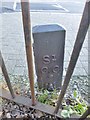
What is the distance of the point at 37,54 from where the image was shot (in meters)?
1.48

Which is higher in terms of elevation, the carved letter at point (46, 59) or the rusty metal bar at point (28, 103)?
the carved letter at point (46, 59)

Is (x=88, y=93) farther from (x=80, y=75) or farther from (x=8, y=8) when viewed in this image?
(x=8, y=8)

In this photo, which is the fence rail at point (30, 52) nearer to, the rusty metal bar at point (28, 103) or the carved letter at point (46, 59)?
the rusty metal bar at point (28, 103)

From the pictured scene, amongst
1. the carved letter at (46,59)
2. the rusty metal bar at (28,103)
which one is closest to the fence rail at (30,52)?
the rusty metal bar at (28,103)

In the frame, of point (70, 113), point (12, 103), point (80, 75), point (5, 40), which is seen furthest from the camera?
point (5, 40)

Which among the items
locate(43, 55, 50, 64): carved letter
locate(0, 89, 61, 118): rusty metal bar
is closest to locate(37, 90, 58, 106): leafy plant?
locate(0, 89, 61, 118): rusty metal bar

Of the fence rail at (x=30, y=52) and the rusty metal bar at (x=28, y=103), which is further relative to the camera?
the rusty metal bar at (x=28, y=103)

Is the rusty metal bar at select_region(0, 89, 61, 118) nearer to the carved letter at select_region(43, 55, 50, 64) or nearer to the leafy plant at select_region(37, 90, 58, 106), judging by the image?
the leafy plant at select_region(37, 90, 58, 106)

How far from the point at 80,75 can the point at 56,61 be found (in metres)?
0.64

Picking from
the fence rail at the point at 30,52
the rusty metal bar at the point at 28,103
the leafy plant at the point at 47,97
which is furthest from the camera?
the leafy plant at the point at 47,97

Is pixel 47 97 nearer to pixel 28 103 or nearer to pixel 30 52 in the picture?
pixel 28 103

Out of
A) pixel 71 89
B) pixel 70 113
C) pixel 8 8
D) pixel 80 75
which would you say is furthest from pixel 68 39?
pixel 8 8

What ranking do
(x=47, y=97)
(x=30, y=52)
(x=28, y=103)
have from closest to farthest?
(x=30, y=52), (x=28, y=103), (x=47, y=97)

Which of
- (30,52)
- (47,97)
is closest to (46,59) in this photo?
(47,97)
